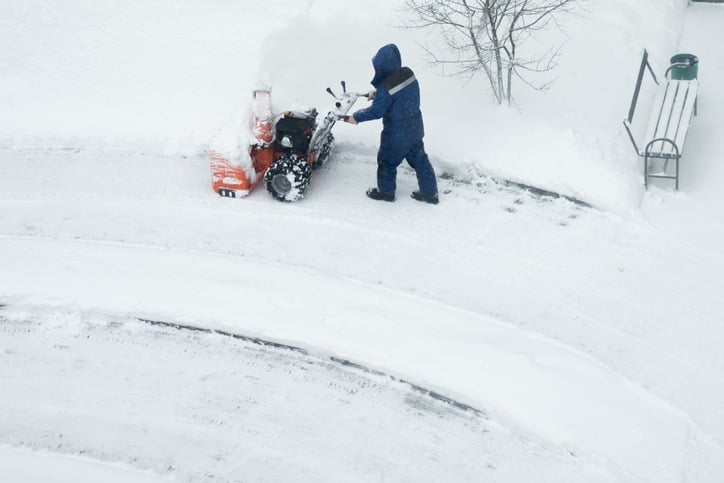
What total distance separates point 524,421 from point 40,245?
4414mm

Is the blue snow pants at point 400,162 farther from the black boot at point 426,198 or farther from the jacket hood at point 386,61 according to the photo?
the jacket hood at point 386,61

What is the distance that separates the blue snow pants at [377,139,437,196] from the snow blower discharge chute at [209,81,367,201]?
539mm

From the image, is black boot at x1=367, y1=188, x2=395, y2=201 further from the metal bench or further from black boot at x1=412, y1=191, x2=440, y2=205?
the metal bench

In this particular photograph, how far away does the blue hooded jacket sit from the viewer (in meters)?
5.70

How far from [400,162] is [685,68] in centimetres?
343

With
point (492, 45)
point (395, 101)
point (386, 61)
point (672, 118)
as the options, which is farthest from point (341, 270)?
point (672, 118)

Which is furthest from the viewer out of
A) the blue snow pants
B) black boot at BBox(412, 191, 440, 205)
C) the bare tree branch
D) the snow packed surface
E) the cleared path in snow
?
the bare tree branch

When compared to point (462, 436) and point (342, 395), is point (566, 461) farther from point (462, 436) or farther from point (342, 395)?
point (342, 395)

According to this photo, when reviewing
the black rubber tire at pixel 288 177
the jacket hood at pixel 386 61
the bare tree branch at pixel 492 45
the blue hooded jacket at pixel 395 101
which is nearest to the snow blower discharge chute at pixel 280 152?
the black rubber tire at pixel 288 177

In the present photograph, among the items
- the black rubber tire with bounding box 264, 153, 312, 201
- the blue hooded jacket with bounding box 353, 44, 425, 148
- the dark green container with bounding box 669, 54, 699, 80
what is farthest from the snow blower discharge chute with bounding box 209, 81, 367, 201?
the dark green container with bounding box 669, 54, 699, 80

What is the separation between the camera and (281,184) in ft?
20.7

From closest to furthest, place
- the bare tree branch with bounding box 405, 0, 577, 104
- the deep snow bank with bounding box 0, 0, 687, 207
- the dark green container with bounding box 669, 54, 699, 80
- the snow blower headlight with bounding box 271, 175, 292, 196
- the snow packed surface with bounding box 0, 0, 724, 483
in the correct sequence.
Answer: the snow packed surface with bounding box 0, 0, 724, 483, the snow blower headlight with bounding box 271, 175, 292, 196, the deep snow bank with bounding box 0, 0, 687, 207, the bare tree branch with bounding box 405, 0, 577, 104, the dark green container with bounding box 669, 54, 699, 80

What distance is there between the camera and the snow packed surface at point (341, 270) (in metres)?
4.59

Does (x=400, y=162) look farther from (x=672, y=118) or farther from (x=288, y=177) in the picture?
(x=672, y=118)
